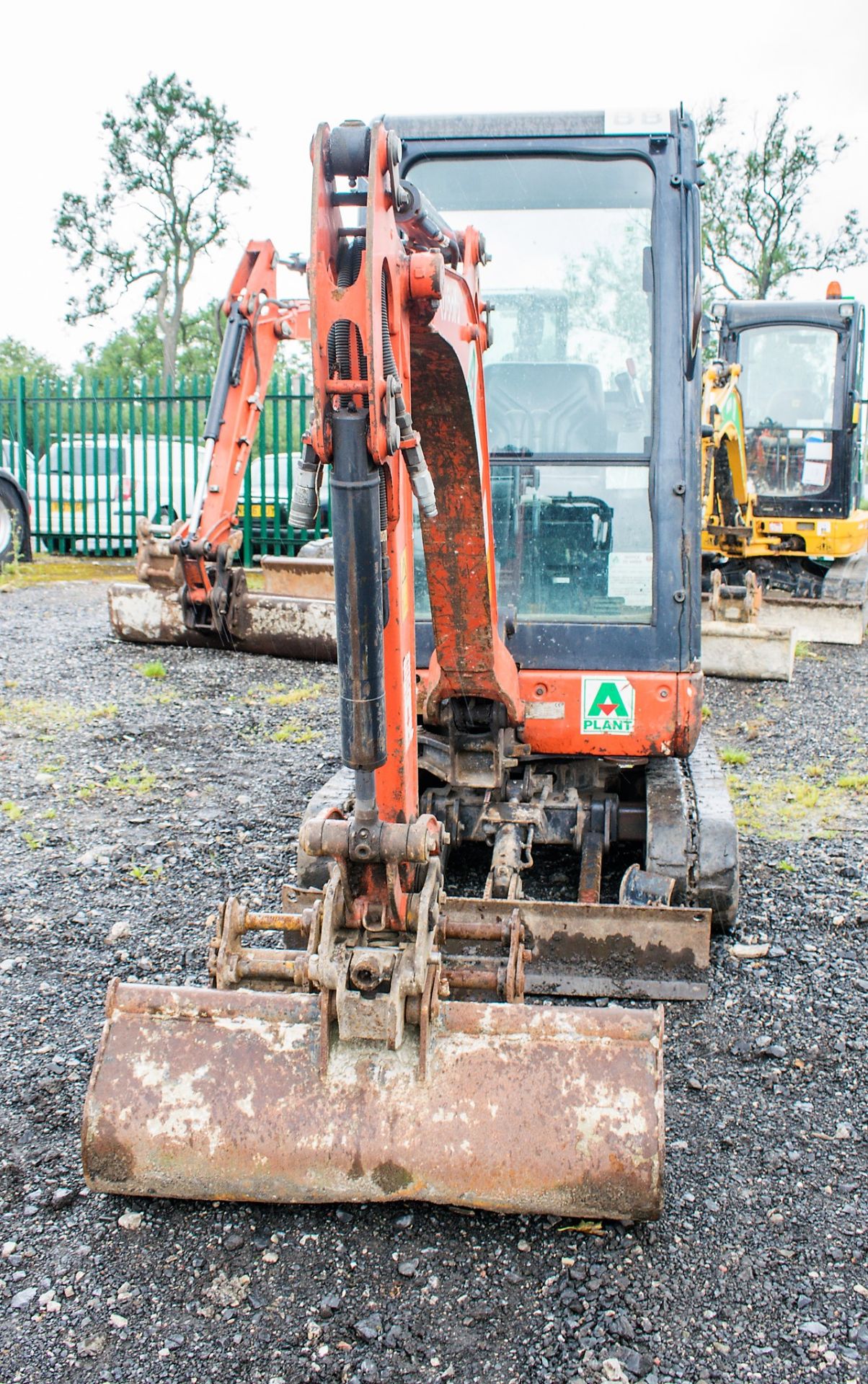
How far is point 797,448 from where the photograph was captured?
468 inches

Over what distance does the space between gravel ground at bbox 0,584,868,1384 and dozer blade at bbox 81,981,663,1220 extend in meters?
0.12

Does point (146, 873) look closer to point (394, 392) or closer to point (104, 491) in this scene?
point (394, 392)

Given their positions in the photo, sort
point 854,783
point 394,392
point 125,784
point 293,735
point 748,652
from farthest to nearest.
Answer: point 748,652 < point 293,735 < point 854,783 < point 125,784 < point 394,392

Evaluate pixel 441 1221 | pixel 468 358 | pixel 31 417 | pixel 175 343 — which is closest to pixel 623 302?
pixel 468 358

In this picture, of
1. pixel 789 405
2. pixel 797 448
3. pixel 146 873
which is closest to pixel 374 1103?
pixel 146 873

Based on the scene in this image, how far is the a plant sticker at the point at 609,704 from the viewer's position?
4027 mm

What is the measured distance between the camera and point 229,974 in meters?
Result: 2.86

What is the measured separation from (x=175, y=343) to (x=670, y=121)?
86.0 feet

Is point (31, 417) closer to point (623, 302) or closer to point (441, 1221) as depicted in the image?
point (623, 302)

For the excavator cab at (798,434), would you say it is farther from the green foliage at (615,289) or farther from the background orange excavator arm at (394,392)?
the background orange excavator arm at (394,392)

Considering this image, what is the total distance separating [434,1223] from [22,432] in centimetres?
1431

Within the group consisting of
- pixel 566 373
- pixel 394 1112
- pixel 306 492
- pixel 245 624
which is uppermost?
pixel 566 373

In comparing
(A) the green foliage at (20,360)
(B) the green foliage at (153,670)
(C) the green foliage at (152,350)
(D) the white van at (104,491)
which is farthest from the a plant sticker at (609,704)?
(A) the green foliage at (20,360)

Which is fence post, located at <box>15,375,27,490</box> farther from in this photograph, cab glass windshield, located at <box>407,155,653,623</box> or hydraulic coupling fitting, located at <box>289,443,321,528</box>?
hydraulic coupling fitting, located at <box>289,443,321,528</box>
